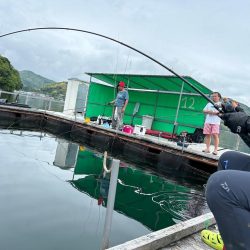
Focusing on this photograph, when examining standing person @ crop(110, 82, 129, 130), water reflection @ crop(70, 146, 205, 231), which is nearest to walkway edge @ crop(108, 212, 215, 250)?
water reflection @ crop(70, 146, 205, 231)

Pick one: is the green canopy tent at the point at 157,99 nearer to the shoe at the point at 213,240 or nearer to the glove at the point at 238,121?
the shoe at the point at 213,240

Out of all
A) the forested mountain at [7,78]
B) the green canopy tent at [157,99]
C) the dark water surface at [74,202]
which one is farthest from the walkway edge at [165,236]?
the forested mountain at [7,78]

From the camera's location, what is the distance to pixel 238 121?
1896 millimetres

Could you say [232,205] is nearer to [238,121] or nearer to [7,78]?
[238,121]

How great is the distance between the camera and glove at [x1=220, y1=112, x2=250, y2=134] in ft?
6.15

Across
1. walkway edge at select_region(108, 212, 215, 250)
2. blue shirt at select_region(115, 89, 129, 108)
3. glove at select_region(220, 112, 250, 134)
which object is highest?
blue shirt at select_region(115, 89, 129, 108)

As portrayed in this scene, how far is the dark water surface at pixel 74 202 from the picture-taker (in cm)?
364

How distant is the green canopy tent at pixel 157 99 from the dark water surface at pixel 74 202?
5845mm

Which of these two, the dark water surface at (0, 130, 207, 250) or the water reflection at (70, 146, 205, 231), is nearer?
the dark water surface at (0, 130, 207, 250)

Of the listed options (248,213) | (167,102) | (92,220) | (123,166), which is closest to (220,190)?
(248,213)

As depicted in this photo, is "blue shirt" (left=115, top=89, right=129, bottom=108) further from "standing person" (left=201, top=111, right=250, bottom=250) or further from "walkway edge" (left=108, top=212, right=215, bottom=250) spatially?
"standing person" (left=201, top=111, right=250, bottom=250)

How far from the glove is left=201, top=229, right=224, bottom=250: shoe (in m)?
1.29

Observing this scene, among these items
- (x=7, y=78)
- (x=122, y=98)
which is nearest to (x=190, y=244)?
(x=122, y=98)

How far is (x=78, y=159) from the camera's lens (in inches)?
350
